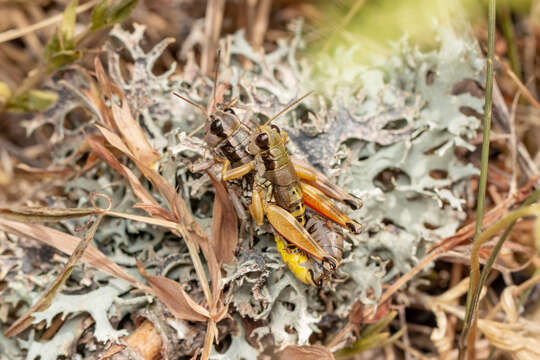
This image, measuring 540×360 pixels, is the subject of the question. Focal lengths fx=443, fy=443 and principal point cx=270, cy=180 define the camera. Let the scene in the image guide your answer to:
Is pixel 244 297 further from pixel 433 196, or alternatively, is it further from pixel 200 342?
pixel 433 196

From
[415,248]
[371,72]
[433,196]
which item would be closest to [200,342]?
[415,248]

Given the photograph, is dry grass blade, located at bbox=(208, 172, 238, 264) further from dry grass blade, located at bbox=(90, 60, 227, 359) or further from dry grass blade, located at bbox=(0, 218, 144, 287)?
dry grass blade, located at bbox=(0, 218, 144, 287)

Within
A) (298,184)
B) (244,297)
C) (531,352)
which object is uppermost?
(298,184)

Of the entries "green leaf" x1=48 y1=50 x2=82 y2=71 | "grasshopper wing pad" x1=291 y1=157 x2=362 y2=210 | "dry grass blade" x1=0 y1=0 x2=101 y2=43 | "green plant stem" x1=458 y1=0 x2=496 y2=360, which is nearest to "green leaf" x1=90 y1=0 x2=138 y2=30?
"green leaf" x1=48 y1=50 x2=82 y2=71

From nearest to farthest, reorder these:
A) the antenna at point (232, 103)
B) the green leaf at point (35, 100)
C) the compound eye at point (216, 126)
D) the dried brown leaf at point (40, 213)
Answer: the dried brown leaf at point (40, 213) < the compound eye at point (216, 126) < the antenna at point (232, 103) < the green leaf at point (35, 100)

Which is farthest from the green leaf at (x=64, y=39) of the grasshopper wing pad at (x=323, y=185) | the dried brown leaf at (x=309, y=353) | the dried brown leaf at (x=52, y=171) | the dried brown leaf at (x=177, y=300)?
the dried brown leaf at (x=309, y=353)

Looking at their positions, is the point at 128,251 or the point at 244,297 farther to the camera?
the point at 128,251

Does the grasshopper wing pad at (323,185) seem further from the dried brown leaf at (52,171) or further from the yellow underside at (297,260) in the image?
the dried brown leaf at (52,171)
